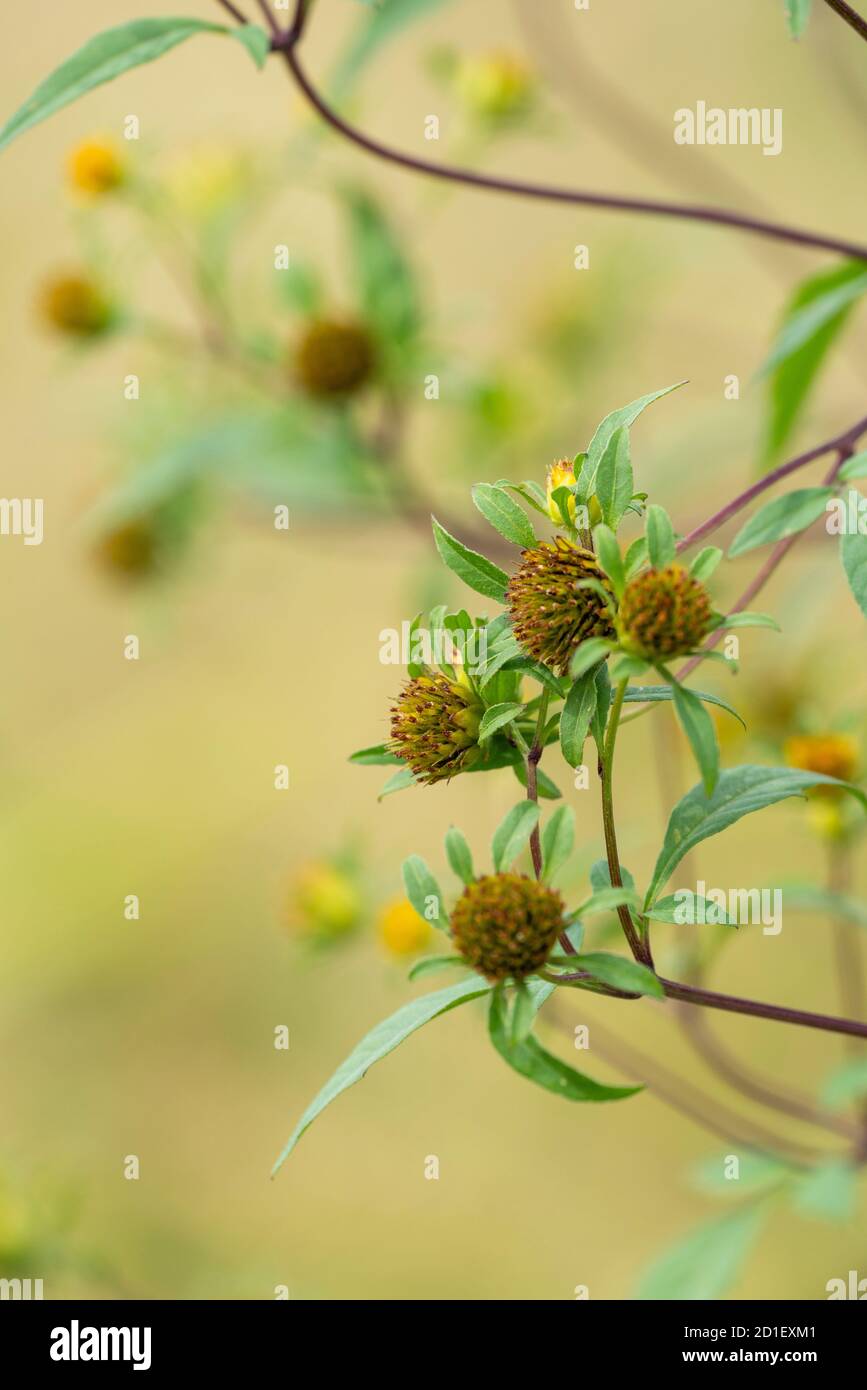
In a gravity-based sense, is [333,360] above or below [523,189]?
above

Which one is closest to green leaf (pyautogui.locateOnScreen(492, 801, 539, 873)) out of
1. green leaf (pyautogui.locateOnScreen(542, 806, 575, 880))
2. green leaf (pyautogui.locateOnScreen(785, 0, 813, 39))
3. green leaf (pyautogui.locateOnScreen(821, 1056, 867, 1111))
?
green leaf (pyautogui.locateOnScreen(542, 806, 575, 880))

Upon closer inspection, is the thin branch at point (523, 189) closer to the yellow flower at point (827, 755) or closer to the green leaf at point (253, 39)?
the green leaf at point (253, 39)

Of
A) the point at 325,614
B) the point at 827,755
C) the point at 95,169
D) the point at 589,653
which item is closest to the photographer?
the point at 589,653

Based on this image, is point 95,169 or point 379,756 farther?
point 95,169

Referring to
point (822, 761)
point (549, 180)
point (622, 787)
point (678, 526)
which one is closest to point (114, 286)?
point (678, 526)

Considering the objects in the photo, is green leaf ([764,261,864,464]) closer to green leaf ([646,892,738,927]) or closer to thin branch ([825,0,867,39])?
thin branch ([825,0,867,39])

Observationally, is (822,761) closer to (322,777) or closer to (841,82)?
(841,82)

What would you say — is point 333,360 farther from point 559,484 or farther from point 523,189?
point 559,484

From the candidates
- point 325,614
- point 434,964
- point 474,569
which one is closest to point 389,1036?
point 434,964
